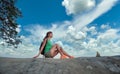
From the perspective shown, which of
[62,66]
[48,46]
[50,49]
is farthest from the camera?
[48,46]

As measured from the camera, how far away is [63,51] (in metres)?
7.74

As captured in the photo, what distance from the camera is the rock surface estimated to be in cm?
464

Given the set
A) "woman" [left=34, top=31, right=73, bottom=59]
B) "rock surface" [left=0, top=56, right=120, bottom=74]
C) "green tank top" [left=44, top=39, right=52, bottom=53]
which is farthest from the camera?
"green tank top" [left=44, top=39, right=52, bottom=53]

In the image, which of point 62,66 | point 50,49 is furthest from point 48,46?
point 62,66

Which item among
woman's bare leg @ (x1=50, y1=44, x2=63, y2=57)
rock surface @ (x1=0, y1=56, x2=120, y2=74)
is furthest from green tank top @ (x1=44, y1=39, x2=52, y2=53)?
rock surface @ (x1=0, y1=56, x2=120, y2=74)

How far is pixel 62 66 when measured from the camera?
15.8ft

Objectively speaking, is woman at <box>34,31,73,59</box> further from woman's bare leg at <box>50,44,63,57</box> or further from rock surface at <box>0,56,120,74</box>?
rock surface at <box>0,56,120,74</box>

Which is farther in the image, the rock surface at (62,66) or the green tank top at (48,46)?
the green tank top at (48,46)

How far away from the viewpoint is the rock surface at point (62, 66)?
464 cm

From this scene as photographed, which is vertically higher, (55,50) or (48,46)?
(48,46)

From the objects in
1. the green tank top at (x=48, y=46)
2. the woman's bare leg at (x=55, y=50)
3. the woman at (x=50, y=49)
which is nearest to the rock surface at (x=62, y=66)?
the woman at (x=50, y=49)

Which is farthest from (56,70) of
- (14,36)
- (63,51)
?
(14,36)

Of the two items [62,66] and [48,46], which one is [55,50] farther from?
[62,66]

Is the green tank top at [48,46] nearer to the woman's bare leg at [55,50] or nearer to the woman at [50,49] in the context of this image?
the woman at [50,49]
